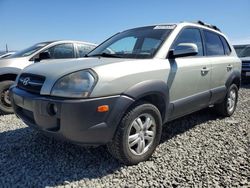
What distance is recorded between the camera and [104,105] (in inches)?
93.8

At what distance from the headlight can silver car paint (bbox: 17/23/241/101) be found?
6 cm

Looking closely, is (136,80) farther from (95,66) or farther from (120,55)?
(120,55)

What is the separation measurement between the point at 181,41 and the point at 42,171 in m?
2.42

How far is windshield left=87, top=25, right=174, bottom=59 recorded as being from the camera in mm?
3197

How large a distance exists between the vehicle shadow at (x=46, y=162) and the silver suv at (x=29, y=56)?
4.81ft

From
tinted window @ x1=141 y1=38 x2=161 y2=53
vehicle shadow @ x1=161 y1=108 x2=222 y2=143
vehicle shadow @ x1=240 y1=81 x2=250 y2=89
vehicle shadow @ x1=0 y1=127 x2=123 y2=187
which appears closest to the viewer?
vehicle shadow @ x1=0 y1=127 x2=123 y2=187

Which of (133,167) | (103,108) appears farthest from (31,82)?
(133,167)

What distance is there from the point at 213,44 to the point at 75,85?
294 centimetres

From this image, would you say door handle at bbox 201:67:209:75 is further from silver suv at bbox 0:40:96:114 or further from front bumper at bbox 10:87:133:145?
silver suv at bbox 0:40:96:114

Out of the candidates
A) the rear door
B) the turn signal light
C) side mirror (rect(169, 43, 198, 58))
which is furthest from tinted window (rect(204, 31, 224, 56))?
the turn signal light

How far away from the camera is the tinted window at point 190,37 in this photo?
3.43m

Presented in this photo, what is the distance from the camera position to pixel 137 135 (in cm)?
283

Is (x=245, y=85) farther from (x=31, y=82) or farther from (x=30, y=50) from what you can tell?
(x=31, y=82)

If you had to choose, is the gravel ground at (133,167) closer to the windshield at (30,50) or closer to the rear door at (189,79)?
the rear door at (189,79)
